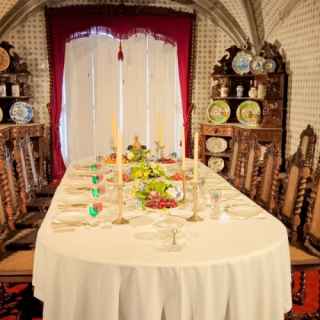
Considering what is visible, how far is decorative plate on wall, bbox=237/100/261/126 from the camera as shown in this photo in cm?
681

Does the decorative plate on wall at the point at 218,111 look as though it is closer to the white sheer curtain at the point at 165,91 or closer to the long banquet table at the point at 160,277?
the white sheer curtain at the point at 165,91

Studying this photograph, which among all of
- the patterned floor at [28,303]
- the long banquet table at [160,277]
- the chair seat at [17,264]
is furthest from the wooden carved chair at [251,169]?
the chair seat at [17,264]

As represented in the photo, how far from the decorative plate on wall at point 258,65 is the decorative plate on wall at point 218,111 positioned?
804 millimetres

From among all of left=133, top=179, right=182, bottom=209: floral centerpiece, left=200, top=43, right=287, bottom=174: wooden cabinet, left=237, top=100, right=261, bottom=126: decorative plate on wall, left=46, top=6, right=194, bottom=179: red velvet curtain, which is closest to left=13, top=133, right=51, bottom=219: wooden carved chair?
left=133, top=179, right=182, bottom=209: floral centerpiece

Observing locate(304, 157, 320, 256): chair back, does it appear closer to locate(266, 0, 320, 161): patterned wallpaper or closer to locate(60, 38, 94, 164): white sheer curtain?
locate(266, 0, 320, 161): patterned wallpaper

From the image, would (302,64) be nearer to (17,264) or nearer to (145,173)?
(145,173)

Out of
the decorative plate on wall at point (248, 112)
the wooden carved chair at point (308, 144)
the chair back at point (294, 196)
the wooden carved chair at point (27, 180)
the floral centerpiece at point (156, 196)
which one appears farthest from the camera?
the decorative plate on wall at point (248, 112)

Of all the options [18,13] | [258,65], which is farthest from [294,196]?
[18,13]

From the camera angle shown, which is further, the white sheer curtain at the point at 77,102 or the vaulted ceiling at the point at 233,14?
the white sheer curtain at the point at 77,102

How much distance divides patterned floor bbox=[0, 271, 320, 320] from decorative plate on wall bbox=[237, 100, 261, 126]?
3.23 metres

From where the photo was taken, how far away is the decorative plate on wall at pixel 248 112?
6.81 metres

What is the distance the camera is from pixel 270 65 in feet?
20.0

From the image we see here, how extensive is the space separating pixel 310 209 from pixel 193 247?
1138 mm

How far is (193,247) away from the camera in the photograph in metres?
2.11
